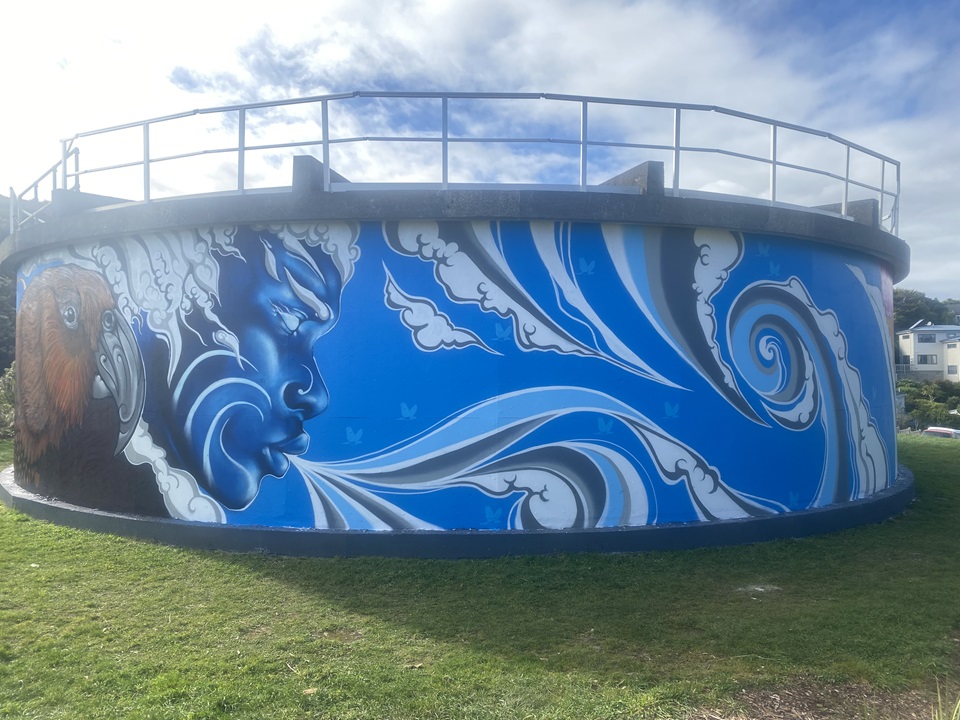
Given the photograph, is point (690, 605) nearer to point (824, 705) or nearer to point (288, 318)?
point (824, 705)

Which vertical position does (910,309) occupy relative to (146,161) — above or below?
above

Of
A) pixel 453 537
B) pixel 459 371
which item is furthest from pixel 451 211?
pixel 453 537

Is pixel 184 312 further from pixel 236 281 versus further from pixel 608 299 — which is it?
pixel 608 299

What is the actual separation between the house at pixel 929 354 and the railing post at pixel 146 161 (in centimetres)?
6101

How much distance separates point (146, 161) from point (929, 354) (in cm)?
6513

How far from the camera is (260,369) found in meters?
7.82

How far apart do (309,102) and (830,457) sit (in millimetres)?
7530

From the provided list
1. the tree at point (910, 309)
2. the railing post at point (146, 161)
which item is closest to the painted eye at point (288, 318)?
the railing post at point (146, 161)

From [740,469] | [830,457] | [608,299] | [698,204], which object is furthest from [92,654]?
[830,457]

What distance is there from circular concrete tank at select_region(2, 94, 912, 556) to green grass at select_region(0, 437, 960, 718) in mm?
535

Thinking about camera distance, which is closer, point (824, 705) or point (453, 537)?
point (824, 705)

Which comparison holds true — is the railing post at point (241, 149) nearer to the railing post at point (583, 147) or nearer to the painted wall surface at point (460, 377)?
the painted wall surface at point (460, 377)

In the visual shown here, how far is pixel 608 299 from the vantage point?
7730 mm

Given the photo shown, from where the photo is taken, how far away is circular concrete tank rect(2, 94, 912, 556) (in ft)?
24.8
